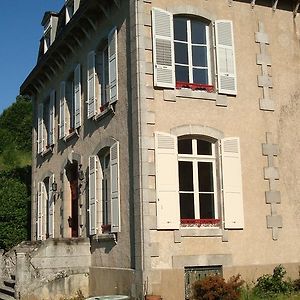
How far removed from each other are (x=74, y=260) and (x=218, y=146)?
4329 millimetres

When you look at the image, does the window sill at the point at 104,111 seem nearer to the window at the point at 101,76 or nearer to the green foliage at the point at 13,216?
the window at the point at 101,76

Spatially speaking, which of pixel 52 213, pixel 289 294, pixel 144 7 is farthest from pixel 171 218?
pixel 52 213

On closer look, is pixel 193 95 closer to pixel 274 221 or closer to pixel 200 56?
pixel 200 56

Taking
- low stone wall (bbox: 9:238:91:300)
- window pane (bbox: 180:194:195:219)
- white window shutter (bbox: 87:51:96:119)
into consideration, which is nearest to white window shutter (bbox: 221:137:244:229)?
window pane (bbox: 180:194:195:219)

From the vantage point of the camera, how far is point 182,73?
1148 centimetres

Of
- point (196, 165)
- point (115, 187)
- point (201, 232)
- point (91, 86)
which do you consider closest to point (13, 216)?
point (91, 86)

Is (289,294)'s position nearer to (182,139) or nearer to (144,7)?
(182,139)

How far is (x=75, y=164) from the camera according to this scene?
1477 centimetres

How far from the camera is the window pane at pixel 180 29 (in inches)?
459

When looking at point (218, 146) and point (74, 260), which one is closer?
point (218, 146)

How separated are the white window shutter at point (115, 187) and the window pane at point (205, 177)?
1.73m

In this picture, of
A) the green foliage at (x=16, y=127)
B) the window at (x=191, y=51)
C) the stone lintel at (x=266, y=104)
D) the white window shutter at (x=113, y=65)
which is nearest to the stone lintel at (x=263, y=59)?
the stone lintel at (x=266, y=104)

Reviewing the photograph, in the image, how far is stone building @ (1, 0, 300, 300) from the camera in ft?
34.8

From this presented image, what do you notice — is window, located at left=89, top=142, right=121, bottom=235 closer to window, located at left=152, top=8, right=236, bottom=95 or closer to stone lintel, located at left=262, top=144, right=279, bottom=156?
window, located at left=152, top=8, right=236, bottom=95
